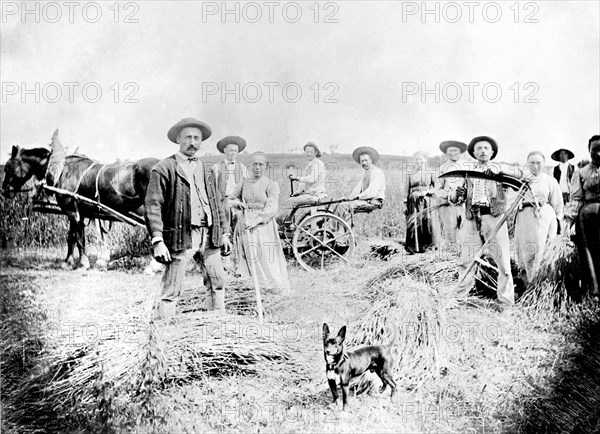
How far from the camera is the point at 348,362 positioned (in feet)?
17.6

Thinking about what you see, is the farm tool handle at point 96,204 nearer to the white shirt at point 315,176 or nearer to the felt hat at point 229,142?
the felt hat at point 229,142

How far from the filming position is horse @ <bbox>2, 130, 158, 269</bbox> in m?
5.90

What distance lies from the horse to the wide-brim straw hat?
5.63ft

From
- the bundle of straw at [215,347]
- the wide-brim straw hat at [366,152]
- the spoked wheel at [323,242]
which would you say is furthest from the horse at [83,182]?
the wide-brim straw hat at [366,152]

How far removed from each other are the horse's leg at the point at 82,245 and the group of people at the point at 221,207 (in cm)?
79

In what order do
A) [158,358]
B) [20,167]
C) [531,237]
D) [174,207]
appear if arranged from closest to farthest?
[158,358], [174,207], [531,237], [20,167]

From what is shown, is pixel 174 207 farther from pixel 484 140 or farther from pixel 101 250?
pixel 484 140

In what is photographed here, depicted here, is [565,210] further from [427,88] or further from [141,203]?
[141,203]

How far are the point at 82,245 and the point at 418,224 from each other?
2.98m

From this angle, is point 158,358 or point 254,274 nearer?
point 158,358

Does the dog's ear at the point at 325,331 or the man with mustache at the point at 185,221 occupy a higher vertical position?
the man with mustache at the point at 185,221

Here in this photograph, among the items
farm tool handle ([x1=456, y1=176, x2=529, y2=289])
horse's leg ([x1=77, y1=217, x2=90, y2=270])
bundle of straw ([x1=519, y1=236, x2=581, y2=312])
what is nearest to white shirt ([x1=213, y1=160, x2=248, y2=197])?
horse's leg ([x1=77, y1=217, x2=90, y2=270])

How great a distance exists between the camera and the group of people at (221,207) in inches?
222

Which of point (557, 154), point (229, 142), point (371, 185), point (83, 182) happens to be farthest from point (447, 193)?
point (83, 182)
